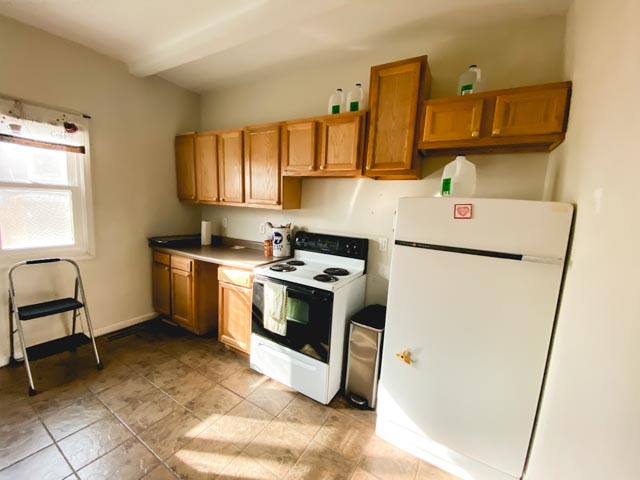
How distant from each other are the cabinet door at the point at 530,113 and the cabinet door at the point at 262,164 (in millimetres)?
1684

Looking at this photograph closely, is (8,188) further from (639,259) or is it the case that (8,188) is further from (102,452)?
(639,259)

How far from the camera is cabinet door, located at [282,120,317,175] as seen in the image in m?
2.21

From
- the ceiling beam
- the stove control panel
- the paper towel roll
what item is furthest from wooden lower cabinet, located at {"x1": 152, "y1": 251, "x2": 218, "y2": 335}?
the ceiling beam

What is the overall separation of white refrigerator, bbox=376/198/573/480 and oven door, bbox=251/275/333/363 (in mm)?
432

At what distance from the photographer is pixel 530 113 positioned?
1.44 meters

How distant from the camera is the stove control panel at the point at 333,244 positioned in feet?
7.55

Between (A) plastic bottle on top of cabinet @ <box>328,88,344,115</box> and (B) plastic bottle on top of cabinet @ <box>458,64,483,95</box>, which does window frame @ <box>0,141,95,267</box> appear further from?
(B) plastic bottle on top of cabinet @ <box>458,64,483,95</box>

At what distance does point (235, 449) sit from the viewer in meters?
1.56

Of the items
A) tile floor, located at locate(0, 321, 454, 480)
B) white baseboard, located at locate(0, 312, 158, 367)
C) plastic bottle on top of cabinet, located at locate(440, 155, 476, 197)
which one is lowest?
tile floor, located at locate(0, 321, 454, 480)

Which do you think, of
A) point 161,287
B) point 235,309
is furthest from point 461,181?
point 161,287

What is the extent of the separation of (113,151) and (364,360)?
10.00 feet

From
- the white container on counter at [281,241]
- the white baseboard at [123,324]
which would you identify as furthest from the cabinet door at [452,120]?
the white baseboard at [123,324]

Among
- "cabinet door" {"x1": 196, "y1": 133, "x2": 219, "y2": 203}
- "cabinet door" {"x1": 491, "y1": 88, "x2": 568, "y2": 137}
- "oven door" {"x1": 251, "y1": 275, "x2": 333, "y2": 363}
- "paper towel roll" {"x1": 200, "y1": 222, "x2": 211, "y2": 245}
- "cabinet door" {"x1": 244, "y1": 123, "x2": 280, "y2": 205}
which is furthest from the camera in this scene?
"paper towel roll" {"x1": 200, "y1": 222, "x2": 211, "y2": 245}

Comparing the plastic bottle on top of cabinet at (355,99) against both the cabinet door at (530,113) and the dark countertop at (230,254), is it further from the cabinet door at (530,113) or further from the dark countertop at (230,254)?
the dark countertop at (230,254)
